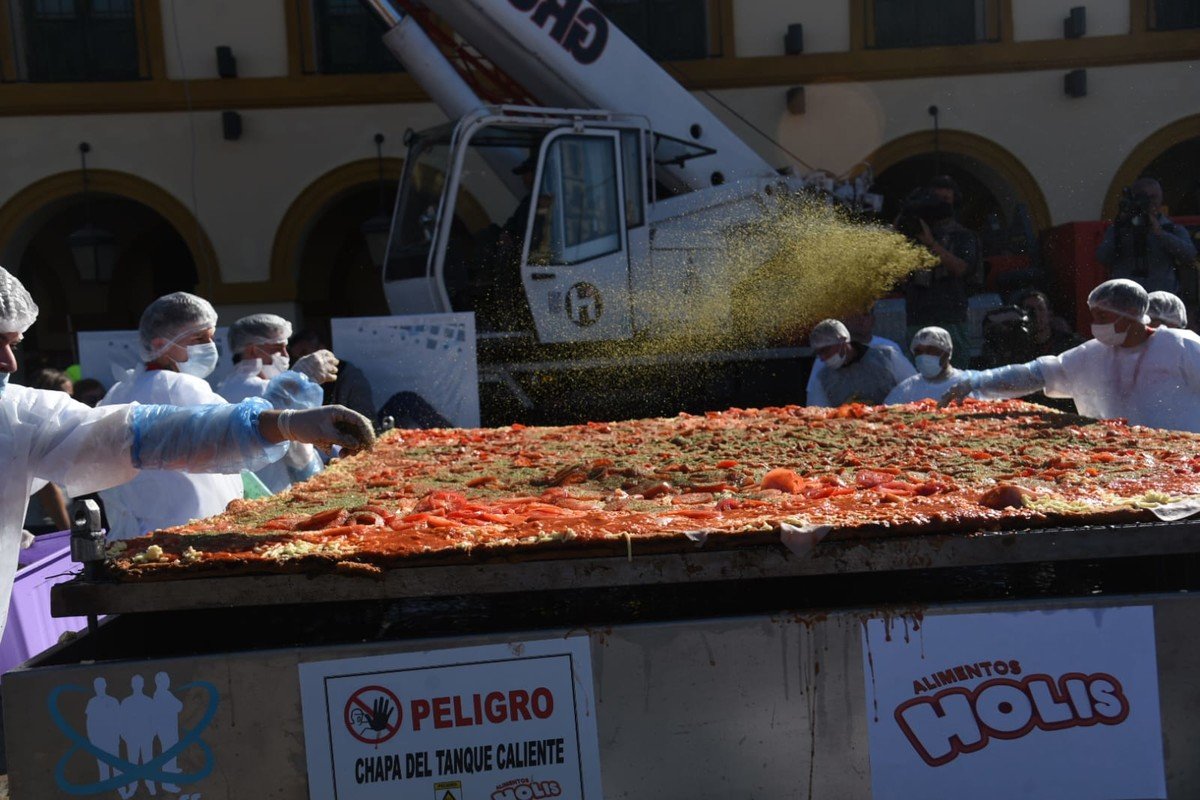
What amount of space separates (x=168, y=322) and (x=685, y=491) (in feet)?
8.84

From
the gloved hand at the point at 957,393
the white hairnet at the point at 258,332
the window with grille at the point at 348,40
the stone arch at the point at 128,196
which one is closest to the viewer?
the gloved hand at the point at 957,393

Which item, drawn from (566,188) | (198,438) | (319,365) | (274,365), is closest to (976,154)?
(566,188)

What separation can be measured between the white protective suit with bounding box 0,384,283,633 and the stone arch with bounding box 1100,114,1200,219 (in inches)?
622

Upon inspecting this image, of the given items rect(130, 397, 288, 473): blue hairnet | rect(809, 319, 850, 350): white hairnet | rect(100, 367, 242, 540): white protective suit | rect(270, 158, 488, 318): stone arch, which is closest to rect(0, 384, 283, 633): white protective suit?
rect(130, 397, 288, 473): blue hairnet

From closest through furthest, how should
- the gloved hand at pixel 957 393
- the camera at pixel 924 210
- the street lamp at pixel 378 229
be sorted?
the gloved hand at pixel 957 393
the camera at pixel 924 210
the street lamp at pixel 378 229

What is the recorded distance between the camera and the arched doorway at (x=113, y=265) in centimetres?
1625

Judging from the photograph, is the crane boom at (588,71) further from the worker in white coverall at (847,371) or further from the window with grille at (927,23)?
the window with grille at (927,23)

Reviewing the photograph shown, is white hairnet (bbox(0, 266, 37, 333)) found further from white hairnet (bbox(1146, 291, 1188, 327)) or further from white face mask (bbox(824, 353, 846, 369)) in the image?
white hairnet (bbox(1146, 291, 1188, 327))

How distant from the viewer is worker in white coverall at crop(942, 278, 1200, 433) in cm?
588

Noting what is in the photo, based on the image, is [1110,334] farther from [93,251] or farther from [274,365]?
[93,251]

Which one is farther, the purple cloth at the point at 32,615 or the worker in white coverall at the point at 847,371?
the worker in white coverall at the point at 847,371

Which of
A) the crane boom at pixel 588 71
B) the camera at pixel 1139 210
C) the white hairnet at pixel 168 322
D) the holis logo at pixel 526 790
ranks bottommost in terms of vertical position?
the holis logo at pixel 526 790

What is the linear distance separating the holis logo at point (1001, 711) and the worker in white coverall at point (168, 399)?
2.80m

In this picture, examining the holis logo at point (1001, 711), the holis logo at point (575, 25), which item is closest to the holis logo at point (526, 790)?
the holis logo at point (1001, 711)
